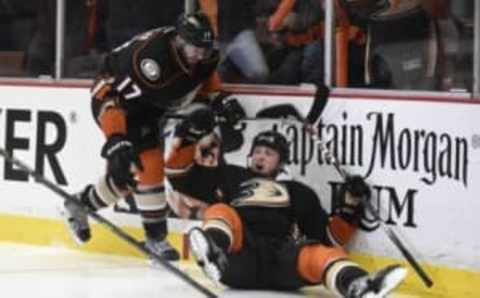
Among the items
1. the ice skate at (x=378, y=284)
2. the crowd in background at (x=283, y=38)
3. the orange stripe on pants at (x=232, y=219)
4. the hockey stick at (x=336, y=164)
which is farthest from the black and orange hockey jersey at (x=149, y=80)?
the ice skate at (x=378, y=284)

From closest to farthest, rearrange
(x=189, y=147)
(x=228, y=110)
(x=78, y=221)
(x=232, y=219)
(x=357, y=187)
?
(x=232, y=219) < (x=357, y=187) < (x=228, y=110) < (x=189, y=147) < (x=78, y=221)

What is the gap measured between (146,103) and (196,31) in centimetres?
57

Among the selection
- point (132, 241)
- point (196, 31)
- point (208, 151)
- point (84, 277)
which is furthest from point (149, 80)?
point (132, 241)

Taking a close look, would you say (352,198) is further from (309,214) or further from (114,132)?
(114,132)

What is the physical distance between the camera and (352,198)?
6.82 meters

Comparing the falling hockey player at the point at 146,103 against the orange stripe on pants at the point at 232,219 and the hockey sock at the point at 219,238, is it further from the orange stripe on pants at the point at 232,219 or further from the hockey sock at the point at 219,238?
the hockey sock at the point at 219,238

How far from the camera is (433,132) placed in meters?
6.62

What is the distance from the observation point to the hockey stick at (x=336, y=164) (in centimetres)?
661

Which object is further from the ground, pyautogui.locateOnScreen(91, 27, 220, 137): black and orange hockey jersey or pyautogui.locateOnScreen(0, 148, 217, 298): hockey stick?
pyautogui.locateOnScreen(91, 27, 220, 137): black and orange hockey jersey

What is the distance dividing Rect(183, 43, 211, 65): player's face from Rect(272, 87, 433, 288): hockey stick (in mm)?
448

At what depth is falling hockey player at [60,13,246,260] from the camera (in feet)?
23.4

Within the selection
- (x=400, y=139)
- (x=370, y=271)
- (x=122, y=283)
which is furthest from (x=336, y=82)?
(x=122, y=283)

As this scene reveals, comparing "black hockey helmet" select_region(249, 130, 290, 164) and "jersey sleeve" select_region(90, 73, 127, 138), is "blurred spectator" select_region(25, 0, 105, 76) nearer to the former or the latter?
"jersey sleeve" select_region(90, 73, 127, 138)

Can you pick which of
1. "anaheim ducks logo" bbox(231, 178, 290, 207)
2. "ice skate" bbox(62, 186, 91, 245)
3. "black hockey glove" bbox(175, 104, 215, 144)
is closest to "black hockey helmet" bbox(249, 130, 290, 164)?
"anaheim ducks logo" bbox(231, 178, 290, 207)
